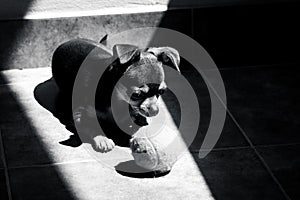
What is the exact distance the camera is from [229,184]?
390cm

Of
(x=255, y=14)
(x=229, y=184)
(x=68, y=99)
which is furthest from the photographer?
(x=255, y=14)

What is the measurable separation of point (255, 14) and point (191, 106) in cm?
123

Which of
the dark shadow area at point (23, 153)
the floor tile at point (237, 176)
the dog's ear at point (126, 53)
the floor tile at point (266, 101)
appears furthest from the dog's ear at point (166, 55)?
the dark shadow area at point (23, 153)

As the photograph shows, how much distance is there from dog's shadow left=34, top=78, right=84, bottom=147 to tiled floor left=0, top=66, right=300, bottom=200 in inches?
1.8

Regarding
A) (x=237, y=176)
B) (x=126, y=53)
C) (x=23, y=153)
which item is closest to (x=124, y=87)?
(x=126, y=53)

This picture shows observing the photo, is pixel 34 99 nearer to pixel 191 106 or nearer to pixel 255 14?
pixel 191 106

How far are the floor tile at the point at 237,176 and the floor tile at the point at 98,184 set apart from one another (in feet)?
0.24

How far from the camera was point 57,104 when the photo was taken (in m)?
4.88

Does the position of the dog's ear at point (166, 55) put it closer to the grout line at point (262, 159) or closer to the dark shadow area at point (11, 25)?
the grout line at point (262, 159)

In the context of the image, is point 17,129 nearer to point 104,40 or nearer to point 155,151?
point 155,151

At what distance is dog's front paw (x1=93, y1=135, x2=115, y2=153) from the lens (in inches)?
166

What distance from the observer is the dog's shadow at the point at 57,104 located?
14.5 ft

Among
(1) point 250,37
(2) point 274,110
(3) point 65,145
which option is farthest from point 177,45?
(3) point 65,145

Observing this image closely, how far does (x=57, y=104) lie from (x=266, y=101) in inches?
61.5
